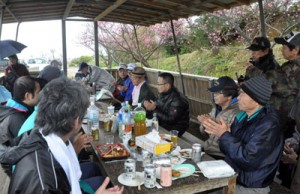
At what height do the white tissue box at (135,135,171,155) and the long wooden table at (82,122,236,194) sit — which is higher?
the white tissue box at (135,135,171,155)

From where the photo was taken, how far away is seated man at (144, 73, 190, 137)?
12.6 ft

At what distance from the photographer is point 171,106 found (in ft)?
12.7

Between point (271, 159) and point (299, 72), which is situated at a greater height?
point (299, 72)

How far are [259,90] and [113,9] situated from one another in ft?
17.0

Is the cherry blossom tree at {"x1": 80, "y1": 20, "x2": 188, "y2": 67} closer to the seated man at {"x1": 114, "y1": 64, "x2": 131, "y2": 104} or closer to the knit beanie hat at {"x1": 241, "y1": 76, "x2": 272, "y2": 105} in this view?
the seated man at {"x1": 114, "y1": 64, "x2": 131, "y2": 104}

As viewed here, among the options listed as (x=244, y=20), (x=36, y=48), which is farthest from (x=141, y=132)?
(x=36, y=48)

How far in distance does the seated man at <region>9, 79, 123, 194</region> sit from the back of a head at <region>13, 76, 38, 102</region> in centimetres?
116

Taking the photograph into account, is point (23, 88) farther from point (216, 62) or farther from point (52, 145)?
point (216, 62)

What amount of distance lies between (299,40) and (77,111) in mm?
3089

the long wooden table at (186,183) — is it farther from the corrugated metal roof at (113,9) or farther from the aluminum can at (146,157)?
the corrugated metal roof at (113,9)

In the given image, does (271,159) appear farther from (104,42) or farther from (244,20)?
(104,42)

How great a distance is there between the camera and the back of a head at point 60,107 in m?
1.59

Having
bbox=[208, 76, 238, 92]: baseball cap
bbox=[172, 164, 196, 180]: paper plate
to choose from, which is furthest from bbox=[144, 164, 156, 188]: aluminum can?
bbox=[208, 76, 238, 92]: baseball cap

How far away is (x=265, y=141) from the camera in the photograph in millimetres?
2143
